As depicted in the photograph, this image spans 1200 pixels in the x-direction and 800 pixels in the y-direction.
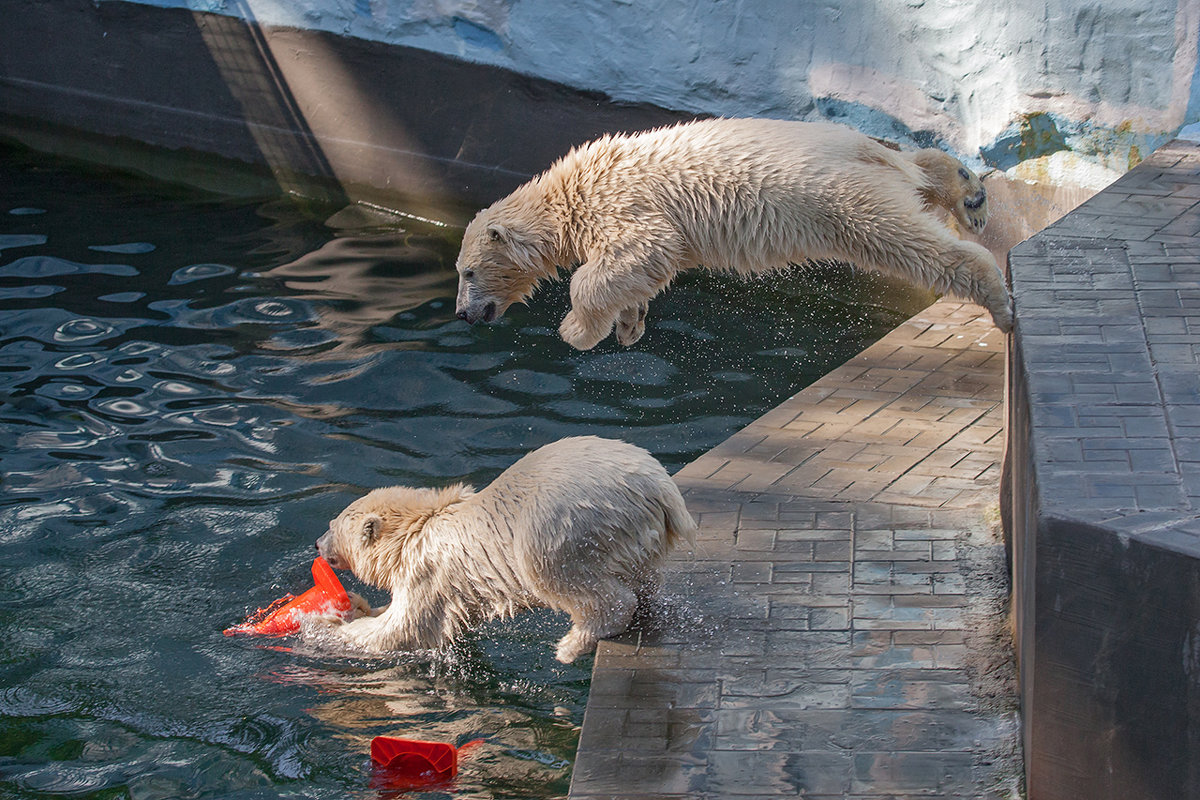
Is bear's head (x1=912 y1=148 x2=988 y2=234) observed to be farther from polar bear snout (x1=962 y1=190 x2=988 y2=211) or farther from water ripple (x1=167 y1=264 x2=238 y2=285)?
water ripple (x1=167 y1=264 x2=238 y2=285)

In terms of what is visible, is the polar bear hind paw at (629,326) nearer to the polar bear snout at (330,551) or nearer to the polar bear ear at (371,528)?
the polar bear ear at (371,528)

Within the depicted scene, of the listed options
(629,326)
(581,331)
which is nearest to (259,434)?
(629,326)

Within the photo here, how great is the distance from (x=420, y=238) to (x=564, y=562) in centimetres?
614

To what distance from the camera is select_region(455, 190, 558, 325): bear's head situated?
5.43 m

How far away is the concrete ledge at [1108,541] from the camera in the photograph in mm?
2811

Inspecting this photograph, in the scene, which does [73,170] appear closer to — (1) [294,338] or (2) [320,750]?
(1) [294,338]

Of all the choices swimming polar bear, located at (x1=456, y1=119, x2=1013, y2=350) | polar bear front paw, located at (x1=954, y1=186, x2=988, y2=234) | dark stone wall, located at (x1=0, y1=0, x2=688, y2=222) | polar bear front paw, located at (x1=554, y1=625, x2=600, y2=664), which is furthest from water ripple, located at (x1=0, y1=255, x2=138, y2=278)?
polar bear front paw, located at (x1=954, y1=186, x2=988, y2=234)

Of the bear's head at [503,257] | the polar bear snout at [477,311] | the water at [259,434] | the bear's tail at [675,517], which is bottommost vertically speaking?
the water at [259,434]

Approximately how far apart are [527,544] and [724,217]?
1738 millimetres

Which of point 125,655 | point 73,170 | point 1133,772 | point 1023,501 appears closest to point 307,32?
point 73,170

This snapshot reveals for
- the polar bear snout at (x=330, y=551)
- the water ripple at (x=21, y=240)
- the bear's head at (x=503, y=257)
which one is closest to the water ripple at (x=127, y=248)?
the water ripple at (x=21, y=240)

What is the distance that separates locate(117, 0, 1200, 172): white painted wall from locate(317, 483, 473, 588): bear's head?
475cm

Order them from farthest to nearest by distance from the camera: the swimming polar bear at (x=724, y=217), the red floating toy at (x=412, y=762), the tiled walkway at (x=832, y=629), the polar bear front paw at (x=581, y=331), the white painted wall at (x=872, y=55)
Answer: the white painted wall at (x=872, y=55), the polar bear front paw at (x=581, y=331), the swimming polar bear at (x=724, y=217), the red floating toy at (x=412, y=762), the tiled walkway at (x=832, y=629)

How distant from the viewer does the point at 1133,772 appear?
2953mm
